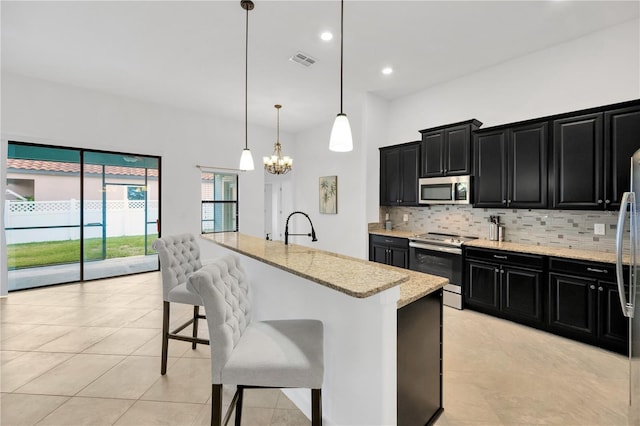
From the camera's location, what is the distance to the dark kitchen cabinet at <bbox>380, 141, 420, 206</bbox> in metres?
4.72

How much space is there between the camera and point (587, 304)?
2.85 m

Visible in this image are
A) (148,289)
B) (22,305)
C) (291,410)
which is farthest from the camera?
(148,289)

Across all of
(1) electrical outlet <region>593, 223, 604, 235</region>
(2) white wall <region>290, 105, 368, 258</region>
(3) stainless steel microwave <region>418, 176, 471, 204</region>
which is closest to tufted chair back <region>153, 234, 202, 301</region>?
(2) white wall <region>290, 105, 368, 258</region>

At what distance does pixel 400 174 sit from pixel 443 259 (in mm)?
1636

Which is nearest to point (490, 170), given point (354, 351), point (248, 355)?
point (354, 351)

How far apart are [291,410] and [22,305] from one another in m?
4.35

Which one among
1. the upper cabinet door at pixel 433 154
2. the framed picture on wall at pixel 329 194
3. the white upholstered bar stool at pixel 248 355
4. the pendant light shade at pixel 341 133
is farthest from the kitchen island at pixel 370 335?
the framed picture on wall at pixel 329 194

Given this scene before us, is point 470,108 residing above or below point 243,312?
above

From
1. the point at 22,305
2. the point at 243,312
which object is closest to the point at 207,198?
the point at 22,305

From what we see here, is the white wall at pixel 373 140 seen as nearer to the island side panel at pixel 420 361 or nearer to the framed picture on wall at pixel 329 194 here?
the framed picture on wall at pixel 329 194

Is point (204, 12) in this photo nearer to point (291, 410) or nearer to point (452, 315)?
point (291, 410)

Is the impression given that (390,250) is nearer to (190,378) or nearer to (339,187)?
(339,187)

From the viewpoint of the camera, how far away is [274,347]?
1442mm

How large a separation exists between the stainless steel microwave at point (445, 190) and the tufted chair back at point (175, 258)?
3.37m
